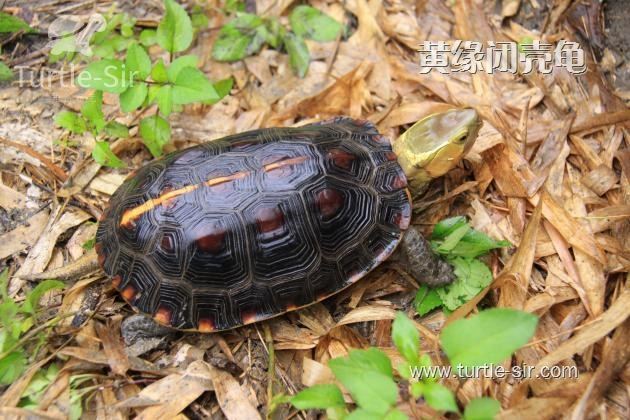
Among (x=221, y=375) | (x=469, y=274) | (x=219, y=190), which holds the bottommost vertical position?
(x=221, y=375)

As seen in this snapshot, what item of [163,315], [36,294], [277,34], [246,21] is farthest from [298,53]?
[36,294]

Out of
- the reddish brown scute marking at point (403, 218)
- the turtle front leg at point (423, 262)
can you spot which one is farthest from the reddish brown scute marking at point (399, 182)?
the turtle front leg at point (423, 262)

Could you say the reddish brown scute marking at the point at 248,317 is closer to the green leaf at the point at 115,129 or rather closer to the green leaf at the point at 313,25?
the green leaf at the point at 115,129

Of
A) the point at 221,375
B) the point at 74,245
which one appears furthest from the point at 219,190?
the point at 74,245

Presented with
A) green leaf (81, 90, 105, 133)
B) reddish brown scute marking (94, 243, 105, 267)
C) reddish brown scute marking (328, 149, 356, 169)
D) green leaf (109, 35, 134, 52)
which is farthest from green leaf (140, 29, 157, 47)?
reddish brown scute marking (328, 149, 356, 169)

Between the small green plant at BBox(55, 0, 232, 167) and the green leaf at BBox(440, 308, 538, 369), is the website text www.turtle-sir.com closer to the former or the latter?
the green leaf at BBox(440, 308, 538, 369)

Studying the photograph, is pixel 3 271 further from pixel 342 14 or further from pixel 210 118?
pixel 342 14

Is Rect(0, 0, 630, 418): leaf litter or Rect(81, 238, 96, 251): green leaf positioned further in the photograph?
Rect(81, 238, 96, 251): green leaf
